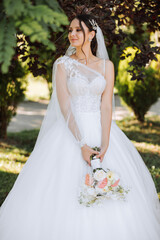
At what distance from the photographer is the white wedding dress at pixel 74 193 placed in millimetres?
2678

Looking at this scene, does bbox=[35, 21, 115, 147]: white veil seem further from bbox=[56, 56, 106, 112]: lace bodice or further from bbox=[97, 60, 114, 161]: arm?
bbox=[97, 60, 114, 161]: arm

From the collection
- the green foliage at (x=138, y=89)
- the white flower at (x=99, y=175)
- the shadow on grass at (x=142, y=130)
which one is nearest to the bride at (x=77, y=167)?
the white flower at (x=99, y=175)

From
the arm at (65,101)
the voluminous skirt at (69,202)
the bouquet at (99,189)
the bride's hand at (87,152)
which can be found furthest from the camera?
the arm at (65,101)

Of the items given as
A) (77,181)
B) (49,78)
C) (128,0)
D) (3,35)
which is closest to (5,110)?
(49,78)

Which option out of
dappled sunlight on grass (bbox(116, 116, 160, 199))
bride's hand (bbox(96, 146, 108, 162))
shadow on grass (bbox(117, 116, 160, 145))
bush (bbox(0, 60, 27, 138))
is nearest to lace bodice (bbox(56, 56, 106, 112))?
bride's hand (bbox(96, 146, 108, 162))

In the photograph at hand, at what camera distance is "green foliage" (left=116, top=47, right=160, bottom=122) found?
9359 mm

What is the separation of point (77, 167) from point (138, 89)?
6.92m

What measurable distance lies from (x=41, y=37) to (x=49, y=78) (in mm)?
6012

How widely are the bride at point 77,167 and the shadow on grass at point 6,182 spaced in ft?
4.85

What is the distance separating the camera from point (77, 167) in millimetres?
2910

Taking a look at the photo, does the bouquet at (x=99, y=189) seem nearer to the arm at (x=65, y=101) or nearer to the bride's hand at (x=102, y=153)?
the bride's hand at (x=102, y=153)

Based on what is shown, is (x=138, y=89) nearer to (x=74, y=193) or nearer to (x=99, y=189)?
(x=74, y=193)

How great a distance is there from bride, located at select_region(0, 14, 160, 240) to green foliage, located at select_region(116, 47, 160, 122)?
6.08m

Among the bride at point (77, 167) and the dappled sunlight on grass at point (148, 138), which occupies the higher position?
Result: the bride at point (77, 167)
